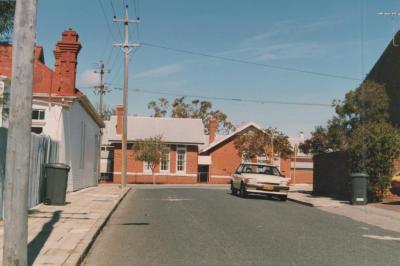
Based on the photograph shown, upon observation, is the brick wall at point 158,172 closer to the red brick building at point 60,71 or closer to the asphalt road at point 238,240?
the red brick building at point 60,71

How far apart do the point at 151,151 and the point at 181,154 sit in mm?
5442

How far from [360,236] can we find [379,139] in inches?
374

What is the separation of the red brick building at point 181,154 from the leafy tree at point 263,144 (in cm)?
312

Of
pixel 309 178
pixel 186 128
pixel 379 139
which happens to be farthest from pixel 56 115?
pixel 309 178

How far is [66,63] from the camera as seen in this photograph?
2431 centimetres

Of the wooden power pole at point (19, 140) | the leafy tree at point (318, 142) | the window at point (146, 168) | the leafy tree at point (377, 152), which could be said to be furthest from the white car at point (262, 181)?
the window at point (146, 168)

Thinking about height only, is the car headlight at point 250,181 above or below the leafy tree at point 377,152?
below

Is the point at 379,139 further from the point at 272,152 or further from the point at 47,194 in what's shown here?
the point at 272,152

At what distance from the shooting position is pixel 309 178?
58562 millimetres

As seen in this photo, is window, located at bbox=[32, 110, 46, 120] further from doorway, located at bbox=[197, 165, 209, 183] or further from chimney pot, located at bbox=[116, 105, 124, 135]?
doorway, located at bbox=[197, 165, 209, 183]

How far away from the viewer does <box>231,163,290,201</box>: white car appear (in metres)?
22.1

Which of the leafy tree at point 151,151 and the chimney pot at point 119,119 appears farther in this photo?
the chimney pot at point 119,119

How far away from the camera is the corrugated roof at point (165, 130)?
53281 mm

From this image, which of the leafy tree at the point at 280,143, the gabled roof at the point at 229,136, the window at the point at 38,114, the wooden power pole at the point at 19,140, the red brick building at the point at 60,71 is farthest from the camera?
the gabled roof at the point at 229,136
